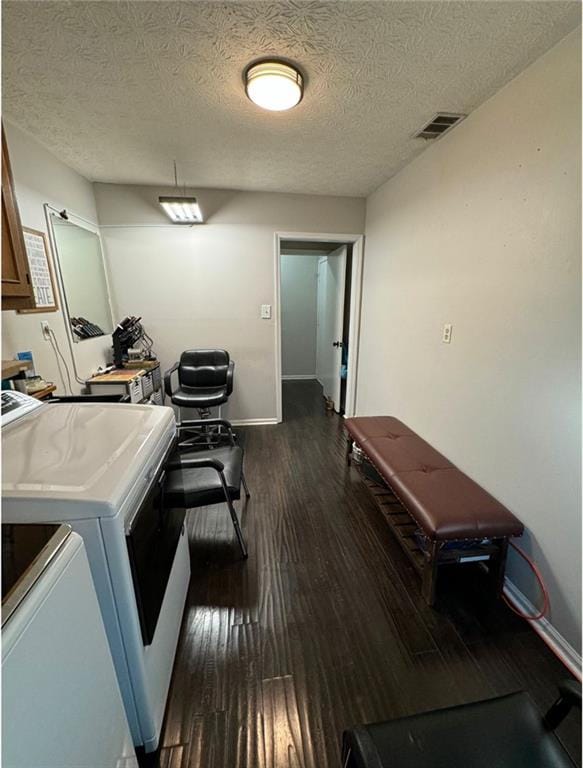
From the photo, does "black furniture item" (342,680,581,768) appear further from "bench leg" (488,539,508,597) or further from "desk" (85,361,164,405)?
"desk" (85,361,164,405)

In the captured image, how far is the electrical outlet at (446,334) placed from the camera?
6.57 ft

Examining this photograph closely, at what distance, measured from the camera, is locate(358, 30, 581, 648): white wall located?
50.1 inches

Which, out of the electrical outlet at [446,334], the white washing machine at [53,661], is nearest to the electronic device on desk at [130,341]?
the white washing machine at [53,661]

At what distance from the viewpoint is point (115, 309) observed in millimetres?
3246

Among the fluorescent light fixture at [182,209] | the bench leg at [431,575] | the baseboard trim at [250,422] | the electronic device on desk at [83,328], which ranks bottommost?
the baseboard trim at [250,422]

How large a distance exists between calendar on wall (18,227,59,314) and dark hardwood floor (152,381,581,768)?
5.99ft

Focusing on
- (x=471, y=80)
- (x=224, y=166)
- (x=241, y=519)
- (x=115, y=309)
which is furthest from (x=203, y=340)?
(x=471, y=80)

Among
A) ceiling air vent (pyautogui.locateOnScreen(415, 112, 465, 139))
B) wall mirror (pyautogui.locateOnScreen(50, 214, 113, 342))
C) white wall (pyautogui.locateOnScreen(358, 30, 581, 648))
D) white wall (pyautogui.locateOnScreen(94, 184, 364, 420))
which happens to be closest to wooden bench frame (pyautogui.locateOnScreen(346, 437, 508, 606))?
white wall (pyautogui.locateOnScreen(358, 30, 581, 648))

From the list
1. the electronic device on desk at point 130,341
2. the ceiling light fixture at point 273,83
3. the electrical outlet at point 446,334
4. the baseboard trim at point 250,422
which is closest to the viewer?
the ceiling light fixture at point 273,83

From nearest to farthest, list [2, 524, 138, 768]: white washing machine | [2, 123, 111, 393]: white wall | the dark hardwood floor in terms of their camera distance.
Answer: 1. [2, 524, 138, 768]: white washing machine
2. the dark hardwood floor
3. [2, 123, 111, 393]: white wall

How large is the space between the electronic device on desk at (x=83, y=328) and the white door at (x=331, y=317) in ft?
8.54

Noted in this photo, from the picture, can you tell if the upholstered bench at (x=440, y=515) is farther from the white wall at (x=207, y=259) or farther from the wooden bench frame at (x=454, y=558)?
the white wall at (x=207, y=259)

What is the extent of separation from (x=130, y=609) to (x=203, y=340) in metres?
2.89

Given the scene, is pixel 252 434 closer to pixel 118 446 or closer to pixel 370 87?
pixel 118 446
